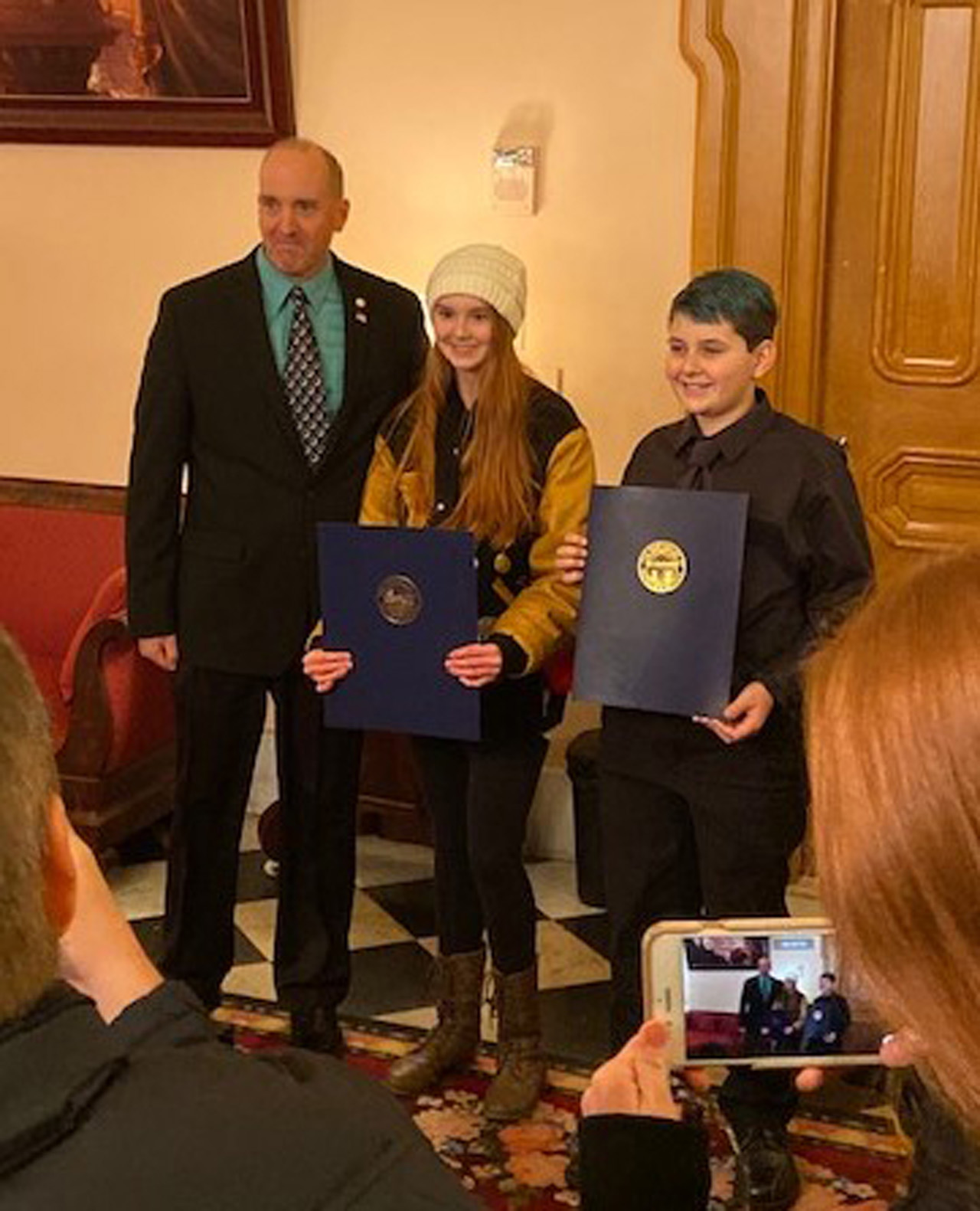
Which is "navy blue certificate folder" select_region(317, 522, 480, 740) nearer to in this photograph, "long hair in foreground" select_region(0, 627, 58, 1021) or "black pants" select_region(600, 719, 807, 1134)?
"black pants" select_region(600, 719, 807, 1134)

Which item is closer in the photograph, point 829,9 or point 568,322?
point 829,9

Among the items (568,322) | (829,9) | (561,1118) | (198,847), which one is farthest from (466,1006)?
(829,9)

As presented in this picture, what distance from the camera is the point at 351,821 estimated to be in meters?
3.67

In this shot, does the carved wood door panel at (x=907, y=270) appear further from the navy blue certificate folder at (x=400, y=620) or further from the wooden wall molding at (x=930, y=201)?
the navy blue certificate folder at (x=400, y=620)

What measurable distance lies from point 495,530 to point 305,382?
519 mm

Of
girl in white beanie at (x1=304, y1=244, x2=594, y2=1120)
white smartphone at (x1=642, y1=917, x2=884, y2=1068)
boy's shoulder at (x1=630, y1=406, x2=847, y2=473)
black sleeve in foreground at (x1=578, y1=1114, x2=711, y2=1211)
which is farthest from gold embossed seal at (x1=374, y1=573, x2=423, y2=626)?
black sleeve in foreground at (x1=578, y1=1114, x2=711, y2=1211)

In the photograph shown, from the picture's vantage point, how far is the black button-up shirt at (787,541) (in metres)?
2.95

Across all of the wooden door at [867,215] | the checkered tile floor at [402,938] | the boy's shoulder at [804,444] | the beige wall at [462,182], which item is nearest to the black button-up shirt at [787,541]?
the boy's shoulder at [804,444]

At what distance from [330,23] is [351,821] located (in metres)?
2.11

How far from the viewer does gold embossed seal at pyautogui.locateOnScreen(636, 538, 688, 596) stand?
2.99 m

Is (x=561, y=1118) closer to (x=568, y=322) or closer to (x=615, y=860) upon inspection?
(x=615, y=860)

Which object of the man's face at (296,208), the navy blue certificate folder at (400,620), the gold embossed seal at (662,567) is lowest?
the navy blue certificate folder at (400,620)

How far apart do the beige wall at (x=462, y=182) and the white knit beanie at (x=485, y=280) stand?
1176 millimetres

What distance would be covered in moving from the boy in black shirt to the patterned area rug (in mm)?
177
